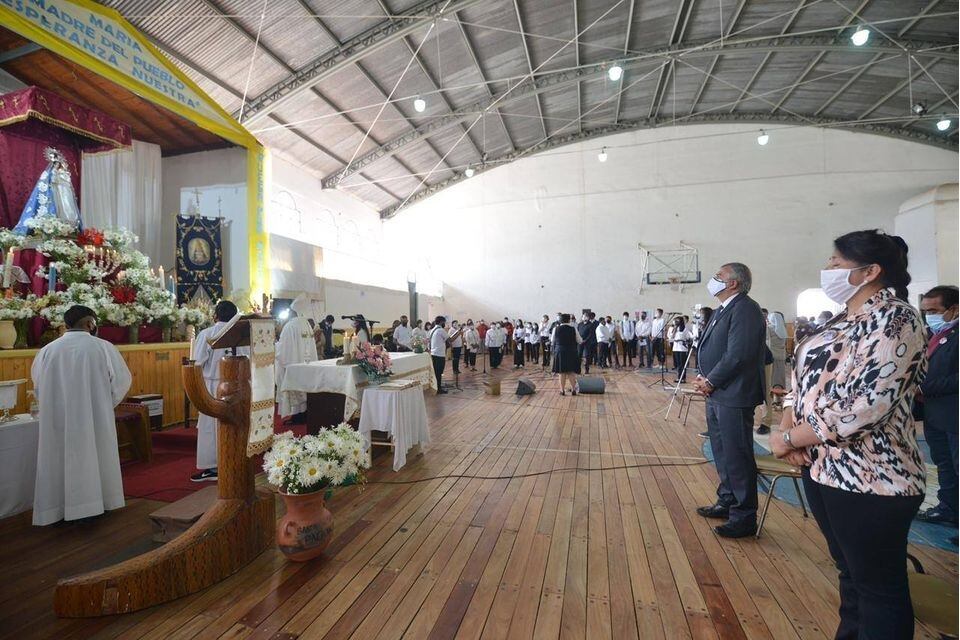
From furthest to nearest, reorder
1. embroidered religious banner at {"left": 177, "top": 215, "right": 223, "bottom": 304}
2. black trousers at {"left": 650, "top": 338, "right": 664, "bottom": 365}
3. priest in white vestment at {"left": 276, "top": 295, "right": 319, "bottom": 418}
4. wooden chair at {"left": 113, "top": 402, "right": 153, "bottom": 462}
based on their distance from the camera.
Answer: black trousers at {"left": 650, "top": 338, "right": 664, "bottom": 365} → embroidered religious banner at {"left": 177, "top": 215, "right": 223, "bottom": 304} → priest in white vestment at {"left": 276, "top": 295, "right": 319, "bottom": 418} → wooden chair at {"left": 113, "top": 402, "right": 153, "bottom": 462}

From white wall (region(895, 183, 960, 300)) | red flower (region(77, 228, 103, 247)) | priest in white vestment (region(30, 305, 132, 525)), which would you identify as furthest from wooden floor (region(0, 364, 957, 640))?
white wall (region(895, 183, 960, 300))

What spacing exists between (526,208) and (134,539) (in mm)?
15686

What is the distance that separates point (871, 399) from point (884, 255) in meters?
0.47

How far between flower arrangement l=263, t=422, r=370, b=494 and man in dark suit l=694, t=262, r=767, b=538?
87.4 inches

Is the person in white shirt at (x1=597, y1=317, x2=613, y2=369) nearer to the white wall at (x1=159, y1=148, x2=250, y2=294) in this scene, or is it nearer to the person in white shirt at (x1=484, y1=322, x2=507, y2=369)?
the person in white shirt at (x1=484, y1=322, x2=507, y2=369)

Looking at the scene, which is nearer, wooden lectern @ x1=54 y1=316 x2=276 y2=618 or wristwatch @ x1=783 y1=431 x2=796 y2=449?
wristwatch @ x1=783 y1=431 x2=796 y2=449

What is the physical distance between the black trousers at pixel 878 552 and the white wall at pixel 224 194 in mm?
8476

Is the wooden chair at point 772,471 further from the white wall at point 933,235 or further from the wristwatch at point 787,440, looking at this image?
the white wall at point 933,235

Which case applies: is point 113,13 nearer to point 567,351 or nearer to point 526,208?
point 567,351

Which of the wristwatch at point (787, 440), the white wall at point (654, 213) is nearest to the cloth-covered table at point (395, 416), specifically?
the wristwatch at point (787, 440)

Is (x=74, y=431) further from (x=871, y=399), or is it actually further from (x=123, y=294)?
(x=871, y=399)

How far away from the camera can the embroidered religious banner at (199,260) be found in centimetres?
736

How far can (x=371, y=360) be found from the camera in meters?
4.32

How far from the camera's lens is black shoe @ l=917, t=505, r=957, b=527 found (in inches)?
113
